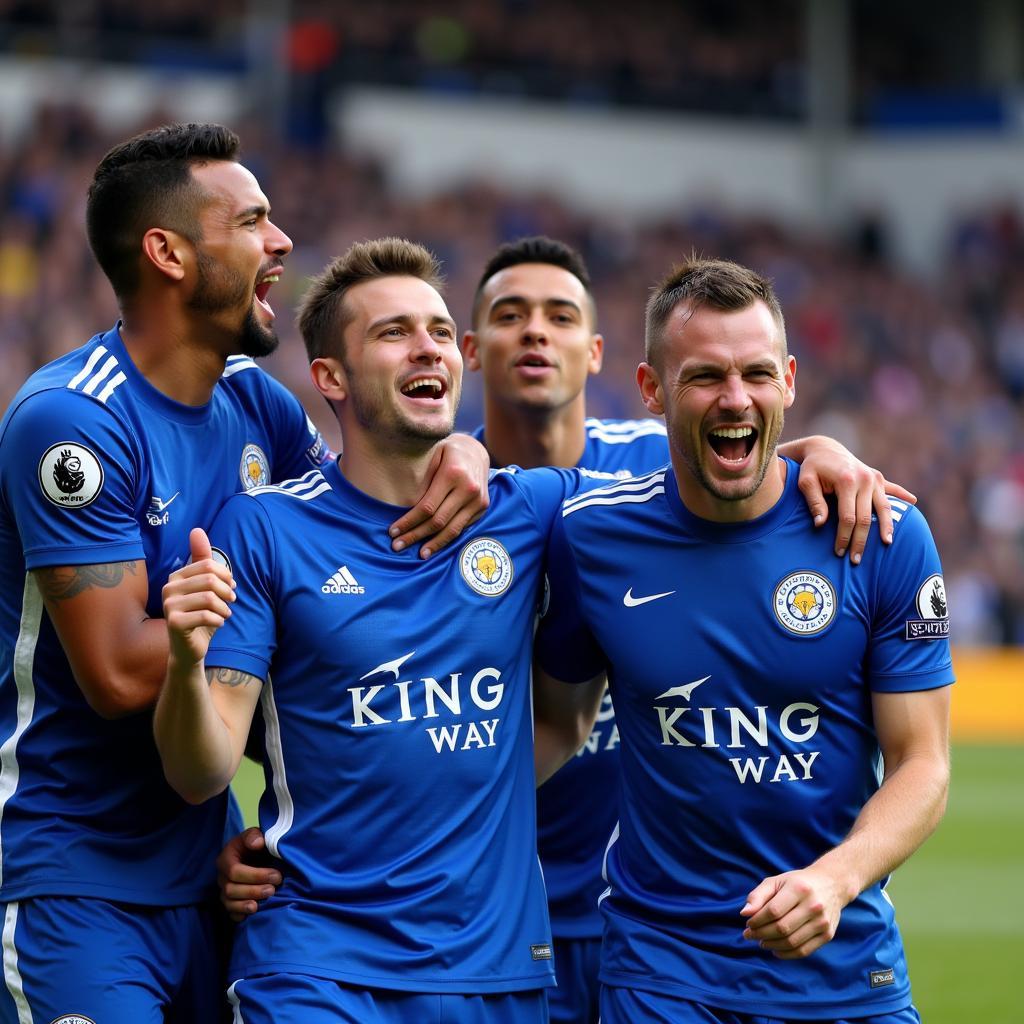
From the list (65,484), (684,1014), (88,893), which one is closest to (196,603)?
(65,484)

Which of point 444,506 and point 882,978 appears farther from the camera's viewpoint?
point 444,506

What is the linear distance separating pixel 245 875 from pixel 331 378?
4.24ft

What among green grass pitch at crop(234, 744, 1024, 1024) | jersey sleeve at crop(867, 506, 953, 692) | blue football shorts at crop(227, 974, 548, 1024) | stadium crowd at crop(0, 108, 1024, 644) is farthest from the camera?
stadium crowd at crop(0, 108, 1024, 644)

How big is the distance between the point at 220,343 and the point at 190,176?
432mm

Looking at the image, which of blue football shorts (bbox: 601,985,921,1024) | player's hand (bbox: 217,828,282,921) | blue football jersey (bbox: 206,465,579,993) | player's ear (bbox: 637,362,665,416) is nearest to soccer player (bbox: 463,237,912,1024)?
A: player's ear (bbox: 637,362,665,416)

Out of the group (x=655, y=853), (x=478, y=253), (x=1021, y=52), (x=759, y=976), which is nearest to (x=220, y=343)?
(x=655, y=853)

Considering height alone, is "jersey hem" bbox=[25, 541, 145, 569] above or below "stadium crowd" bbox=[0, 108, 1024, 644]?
below

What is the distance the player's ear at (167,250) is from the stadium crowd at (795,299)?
12.6 metres

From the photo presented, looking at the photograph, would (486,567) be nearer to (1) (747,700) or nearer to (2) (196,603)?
(1) (747,700)

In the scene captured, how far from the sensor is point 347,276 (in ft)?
15.0

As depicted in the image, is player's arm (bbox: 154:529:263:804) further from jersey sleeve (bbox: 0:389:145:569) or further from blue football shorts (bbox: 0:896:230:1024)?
blue football shorts (bbox: 0:896:230:1024)

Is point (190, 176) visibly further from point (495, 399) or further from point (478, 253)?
point (478, 253)

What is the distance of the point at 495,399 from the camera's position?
5738mm

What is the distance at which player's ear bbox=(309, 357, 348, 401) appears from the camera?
4500 mm
